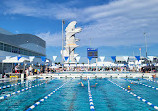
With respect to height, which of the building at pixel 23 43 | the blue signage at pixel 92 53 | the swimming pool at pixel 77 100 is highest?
the building at pixel 23 43

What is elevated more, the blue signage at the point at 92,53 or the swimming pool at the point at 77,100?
the blue signage at the point at 92,53

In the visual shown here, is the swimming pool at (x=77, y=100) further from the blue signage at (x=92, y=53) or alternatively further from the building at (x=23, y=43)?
the blue signage at (x=92, y=53)

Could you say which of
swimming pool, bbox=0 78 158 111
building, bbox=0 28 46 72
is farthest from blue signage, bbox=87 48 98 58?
swimming pool, bbox=0 78 158 111

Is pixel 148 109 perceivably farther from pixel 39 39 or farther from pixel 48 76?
pixel 39 39

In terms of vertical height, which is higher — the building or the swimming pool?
the building

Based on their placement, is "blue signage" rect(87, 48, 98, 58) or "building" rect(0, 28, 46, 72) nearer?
"building" rect(0, 28, 46, 72)

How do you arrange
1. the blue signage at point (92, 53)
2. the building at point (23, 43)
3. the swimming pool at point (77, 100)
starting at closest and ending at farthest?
1. the swimming pool at point (77, 100)
2. the building at point (23, 43)
3. the blue signage at point (92, 53)

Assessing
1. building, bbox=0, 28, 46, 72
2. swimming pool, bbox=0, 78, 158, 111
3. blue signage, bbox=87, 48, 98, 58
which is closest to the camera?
swimming pool, bbox=0, 78, 158, 111

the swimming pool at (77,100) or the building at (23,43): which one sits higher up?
the building at (23,43)

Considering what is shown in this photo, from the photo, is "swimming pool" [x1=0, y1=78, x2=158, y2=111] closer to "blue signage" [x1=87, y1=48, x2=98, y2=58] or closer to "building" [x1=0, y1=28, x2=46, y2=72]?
"building" [x1=0, y1=28, x2=46, y2=72]

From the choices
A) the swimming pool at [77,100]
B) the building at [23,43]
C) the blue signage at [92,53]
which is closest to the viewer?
the swimming pool at [77,100]

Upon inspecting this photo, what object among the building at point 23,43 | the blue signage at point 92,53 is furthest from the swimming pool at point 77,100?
the blue signage at point 92,53

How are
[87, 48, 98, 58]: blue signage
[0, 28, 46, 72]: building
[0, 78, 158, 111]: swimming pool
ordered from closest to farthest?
[0, 78, 158, 111]: swimming pool < [0, 28, 46, 72]: building < [87, 48, 98, 58]: blue signage

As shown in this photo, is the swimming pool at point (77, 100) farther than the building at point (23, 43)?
No
